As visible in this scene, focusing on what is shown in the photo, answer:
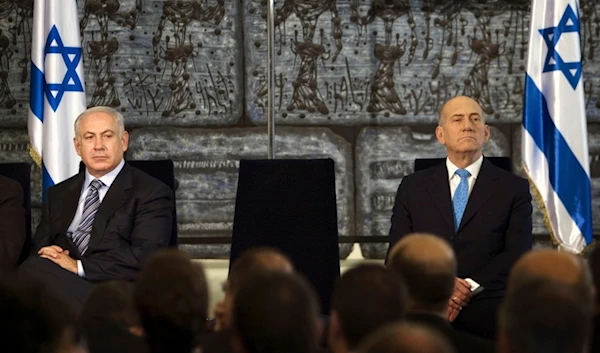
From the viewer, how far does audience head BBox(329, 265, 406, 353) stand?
2342 mm

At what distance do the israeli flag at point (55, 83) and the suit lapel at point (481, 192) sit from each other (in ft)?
9.09

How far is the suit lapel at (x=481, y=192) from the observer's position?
5414mm

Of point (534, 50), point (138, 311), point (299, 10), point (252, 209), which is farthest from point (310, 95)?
point (138, 311)

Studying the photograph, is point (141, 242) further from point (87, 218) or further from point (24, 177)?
point (24, 177)

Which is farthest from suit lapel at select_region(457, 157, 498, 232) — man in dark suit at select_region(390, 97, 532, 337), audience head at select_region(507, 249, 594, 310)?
audience head at select_region(507, 249, 594, 310)

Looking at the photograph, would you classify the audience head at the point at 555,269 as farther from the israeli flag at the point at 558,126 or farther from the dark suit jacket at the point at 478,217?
the israeli flag at the point at 558,126

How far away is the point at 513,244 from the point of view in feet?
17.4

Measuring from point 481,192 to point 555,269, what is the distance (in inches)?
101

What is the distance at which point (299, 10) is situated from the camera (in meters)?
7.60

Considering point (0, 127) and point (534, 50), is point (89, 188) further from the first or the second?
point (534, 50)

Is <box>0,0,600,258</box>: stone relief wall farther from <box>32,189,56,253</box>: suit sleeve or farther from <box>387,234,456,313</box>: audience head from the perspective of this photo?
<box>387,234,456,313</box>: audience head

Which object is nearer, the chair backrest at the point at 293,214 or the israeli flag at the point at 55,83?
the chair backrest at the point at 293,214

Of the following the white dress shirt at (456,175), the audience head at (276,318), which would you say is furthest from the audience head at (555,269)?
the white dress shirt at (456,175)

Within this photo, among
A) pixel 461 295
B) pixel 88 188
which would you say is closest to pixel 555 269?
pixel 461 295
